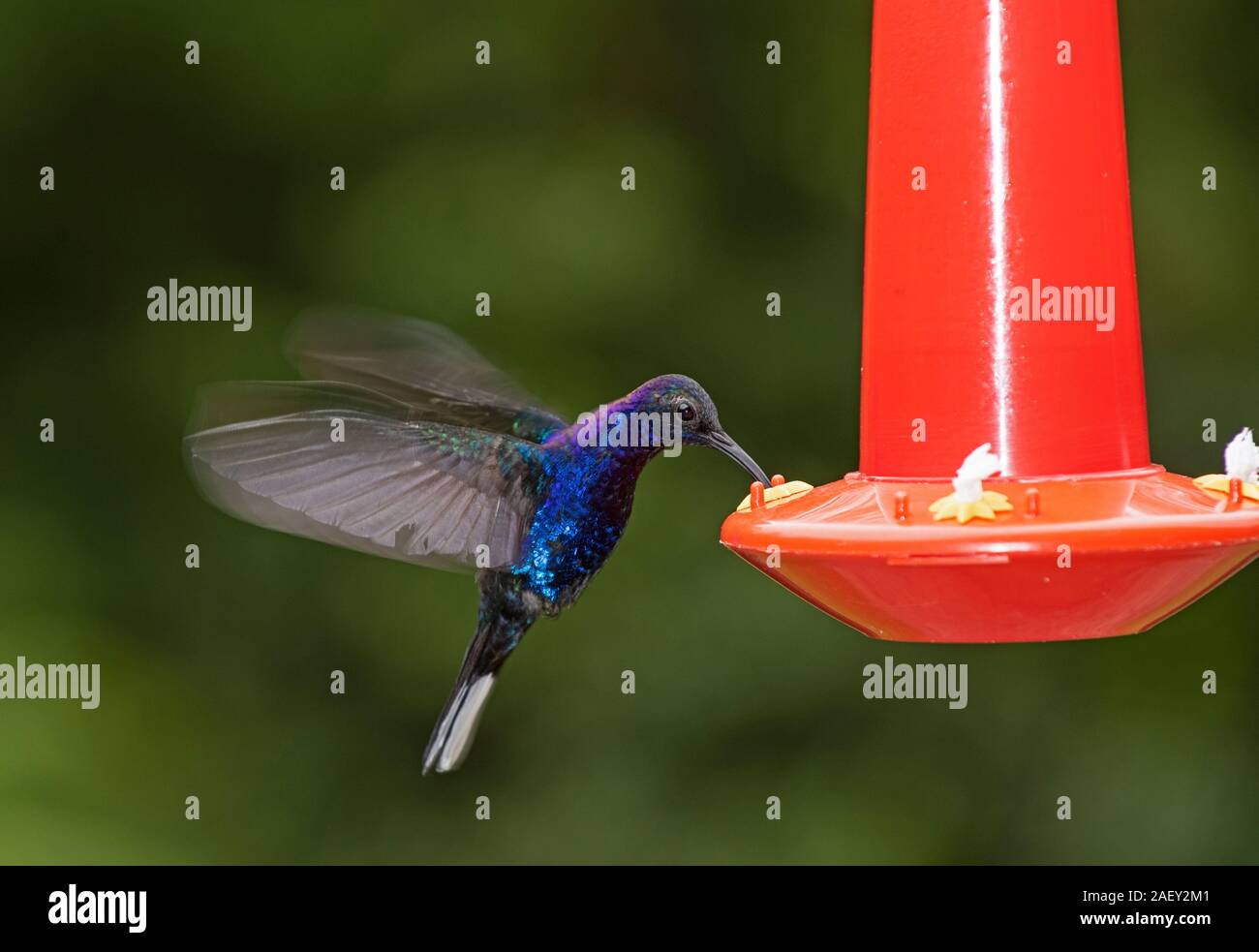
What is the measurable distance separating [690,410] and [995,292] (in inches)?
35.8

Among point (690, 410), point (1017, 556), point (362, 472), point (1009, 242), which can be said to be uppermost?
point (1009, 242)

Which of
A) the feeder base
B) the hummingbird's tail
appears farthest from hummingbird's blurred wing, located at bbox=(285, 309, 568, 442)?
the feeder base

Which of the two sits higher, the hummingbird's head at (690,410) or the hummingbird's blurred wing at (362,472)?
the hummingbird's head at (690,410)

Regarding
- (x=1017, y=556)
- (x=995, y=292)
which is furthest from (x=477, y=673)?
(x=1017, y=556)

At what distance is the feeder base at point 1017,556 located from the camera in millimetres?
2076

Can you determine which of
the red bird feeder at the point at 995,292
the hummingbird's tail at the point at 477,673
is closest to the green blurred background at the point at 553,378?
the hummingbird's tail at the point at 477,673

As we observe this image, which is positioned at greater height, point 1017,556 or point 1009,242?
point 1009,242

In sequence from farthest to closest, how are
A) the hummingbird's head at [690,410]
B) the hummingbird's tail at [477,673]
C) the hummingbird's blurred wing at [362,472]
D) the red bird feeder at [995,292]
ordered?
the hummingbird's tail at [477,673], the hummingbird's head at [690,410], the hummingbird's blurred wing at [362,472], the red bird feeder at [995,292]

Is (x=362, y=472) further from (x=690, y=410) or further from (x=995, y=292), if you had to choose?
(x=995, y=292)

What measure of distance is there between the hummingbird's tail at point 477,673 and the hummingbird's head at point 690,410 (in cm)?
72

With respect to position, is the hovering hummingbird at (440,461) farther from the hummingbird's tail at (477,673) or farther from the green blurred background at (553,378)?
the green blurred background at (553,378)

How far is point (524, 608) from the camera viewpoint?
3686 mm

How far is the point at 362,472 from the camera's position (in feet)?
10.1

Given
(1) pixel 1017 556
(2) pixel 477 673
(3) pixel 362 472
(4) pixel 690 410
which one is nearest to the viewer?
(1) pixel 1017 556
